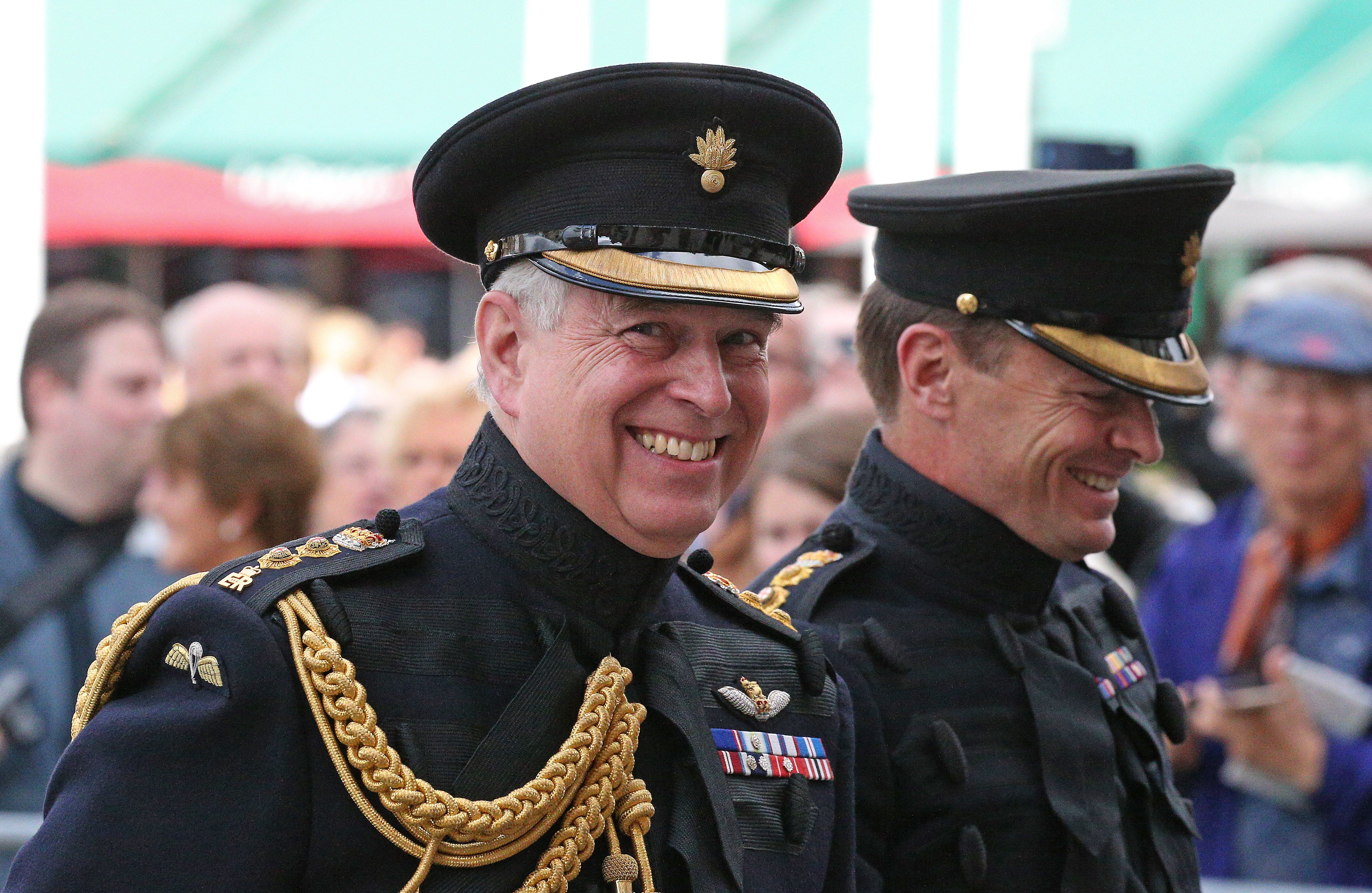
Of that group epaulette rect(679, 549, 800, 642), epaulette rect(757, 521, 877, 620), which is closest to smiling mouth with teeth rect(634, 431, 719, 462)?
epaulette rect(679, 549, 800, 642)

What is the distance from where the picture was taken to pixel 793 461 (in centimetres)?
446

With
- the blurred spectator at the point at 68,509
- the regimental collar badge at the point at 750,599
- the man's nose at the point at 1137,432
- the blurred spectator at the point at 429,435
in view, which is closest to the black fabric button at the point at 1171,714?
the man's nose at the point at 1137,432

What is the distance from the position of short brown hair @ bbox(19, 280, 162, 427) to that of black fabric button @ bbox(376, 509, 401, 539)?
11.2 ft

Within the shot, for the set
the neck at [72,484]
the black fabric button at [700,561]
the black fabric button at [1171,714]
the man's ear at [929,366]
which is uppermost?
the man's ear at [929,366]

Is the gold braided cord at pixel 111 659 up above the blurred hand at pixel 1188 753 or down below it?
above

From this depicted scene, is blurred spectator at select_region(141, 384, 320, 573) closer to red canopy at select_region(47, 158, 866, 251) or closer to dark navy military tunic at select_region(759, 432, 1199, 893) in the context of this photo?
dark navy military tunic at select_region(759, 432, 1199, 893)

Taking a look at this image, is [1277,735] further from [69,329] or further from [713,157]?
[69,329]

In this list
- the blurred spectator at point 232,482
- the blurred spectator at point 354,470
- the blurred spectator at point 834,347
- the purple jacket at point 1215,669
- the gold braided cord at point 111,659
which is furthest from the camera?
the blurred spectator at point 354,470

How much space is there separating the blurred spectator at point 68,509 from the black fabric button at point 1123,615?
2.68 meters

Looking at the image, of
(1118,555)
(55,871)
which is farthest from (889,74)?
(55,871)

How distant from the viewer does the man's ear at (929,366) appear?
3145 mm

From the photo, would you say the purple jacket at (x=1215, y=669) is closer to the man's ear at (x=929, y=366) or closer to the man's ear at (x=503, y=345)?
the man's ear at (x=929, y=366)

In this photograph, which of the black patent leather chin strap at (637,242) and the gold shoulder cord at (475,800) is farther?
the black patent leather chin strap at (637,242)

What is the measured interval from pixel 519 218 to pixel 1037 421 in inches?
43.8
